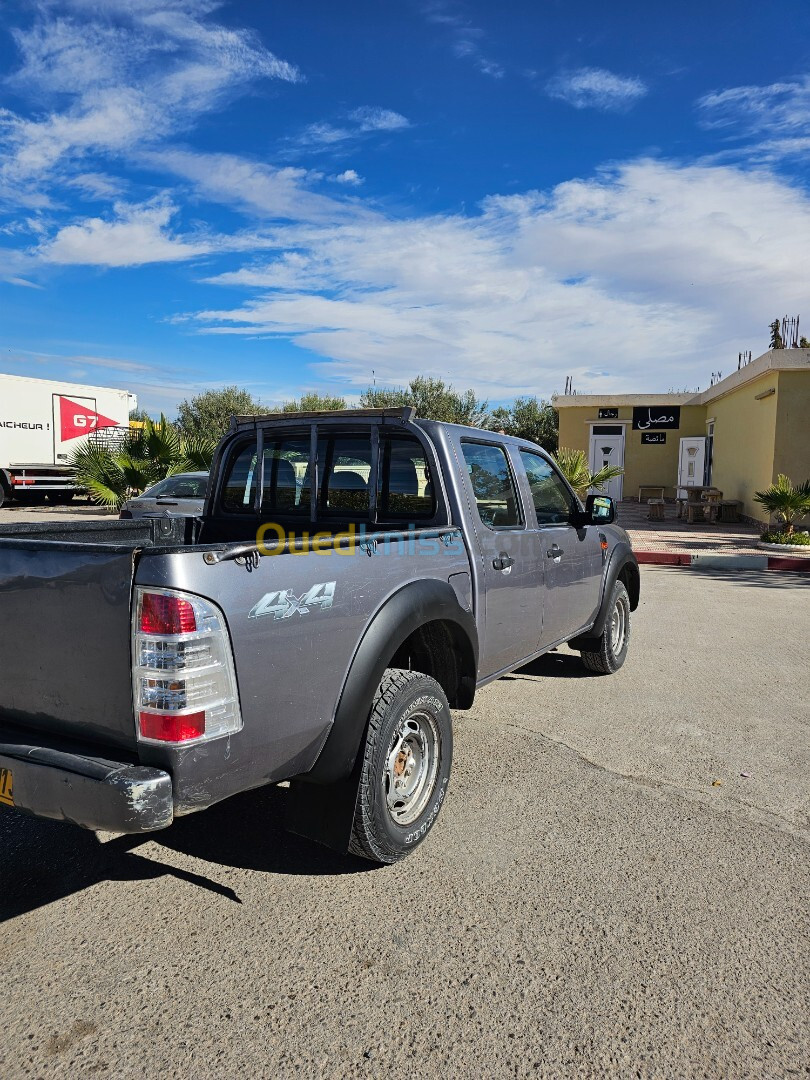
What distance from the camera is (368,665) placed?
2828 millimetres

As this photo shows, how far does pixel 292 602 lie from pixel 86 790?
2.69 feet

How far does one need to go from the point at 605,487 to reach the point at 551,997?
25.5 m

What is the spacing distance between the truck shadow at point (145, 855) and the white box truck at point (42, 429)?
22.5 meters

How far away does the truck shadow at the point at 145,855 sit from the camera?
293cm

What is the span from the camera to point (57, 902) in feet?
9.27

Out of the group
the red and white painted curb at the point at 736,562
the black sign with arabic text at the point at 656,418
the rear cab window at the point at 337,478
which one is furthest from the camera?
the black sign with arabic text at the point at 656,418

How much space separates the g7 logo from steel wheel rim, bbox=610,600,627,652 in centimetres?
376

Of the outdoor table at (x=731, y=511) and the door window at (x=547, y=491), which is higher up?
the door window at (x=547, y=491)

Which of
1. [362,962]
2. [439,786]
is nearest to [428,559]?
[439,786]

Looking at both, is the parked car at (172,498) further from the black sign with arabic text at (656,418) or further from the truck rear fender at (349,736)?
the black sign with arabic text at (656,418)

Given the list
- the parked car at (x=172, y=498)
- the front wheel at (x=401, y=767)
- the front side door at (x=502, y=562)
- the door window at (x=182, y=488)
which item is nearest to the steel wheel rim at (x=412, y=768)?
the front wheel at (x=401, y=767)

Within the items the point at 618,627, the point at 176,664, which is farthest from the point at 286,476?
the point at 618,627

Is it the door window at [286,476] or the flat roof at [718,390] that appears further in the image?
the flat roof at [718,390]

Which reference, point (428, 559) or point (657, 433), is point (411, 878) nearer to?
point (428, 559)
